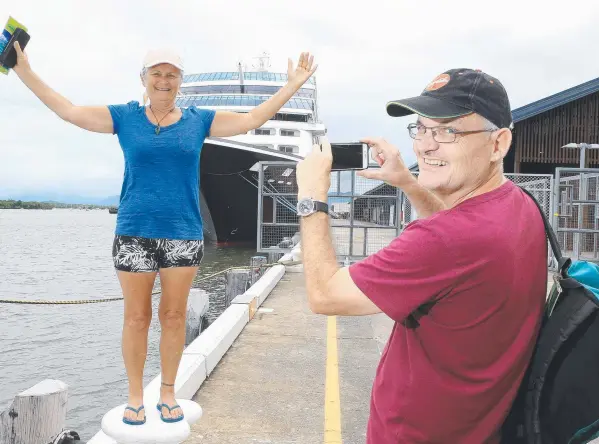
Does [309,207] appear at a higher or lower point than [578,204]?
lower

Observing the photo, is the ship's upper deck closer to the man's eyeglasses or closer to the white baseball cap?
the white baseball cap

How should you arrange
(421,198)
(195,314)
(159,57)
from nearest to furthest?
(421,198) < (159,57) < (195,314)

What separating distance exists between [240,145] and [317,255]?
2082 cm

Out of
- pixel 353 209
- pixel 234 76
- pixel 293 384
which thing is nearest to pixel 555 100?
pixel 353 209

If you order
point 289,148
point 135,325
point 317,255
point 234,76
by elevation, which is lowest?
point 135,325

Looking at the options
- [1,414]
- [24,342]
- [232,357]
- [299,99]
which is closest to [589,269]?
[1,414]

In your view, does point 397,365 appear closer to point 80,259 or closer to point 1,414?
point 1,414

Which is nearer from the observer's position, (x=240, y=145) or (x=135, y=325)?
(x=135, y=325)

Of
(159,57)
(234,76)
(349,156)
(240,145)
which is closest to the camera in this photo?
(349,156)

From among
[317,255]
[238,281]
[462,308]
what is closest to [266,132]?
[238,281]

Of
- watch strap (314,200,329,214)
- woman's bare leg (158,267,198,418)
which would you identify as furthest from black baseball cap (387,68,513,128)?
woman's bare leg (158,267,198,418)

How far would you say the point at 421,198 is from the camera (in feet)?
6.92

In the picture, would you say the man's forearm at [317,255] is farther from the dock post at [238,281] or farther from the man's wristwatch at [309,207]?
the dock post at [238,281]

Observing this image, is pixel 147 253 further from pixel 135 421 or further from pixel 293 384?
pixel 293 384
